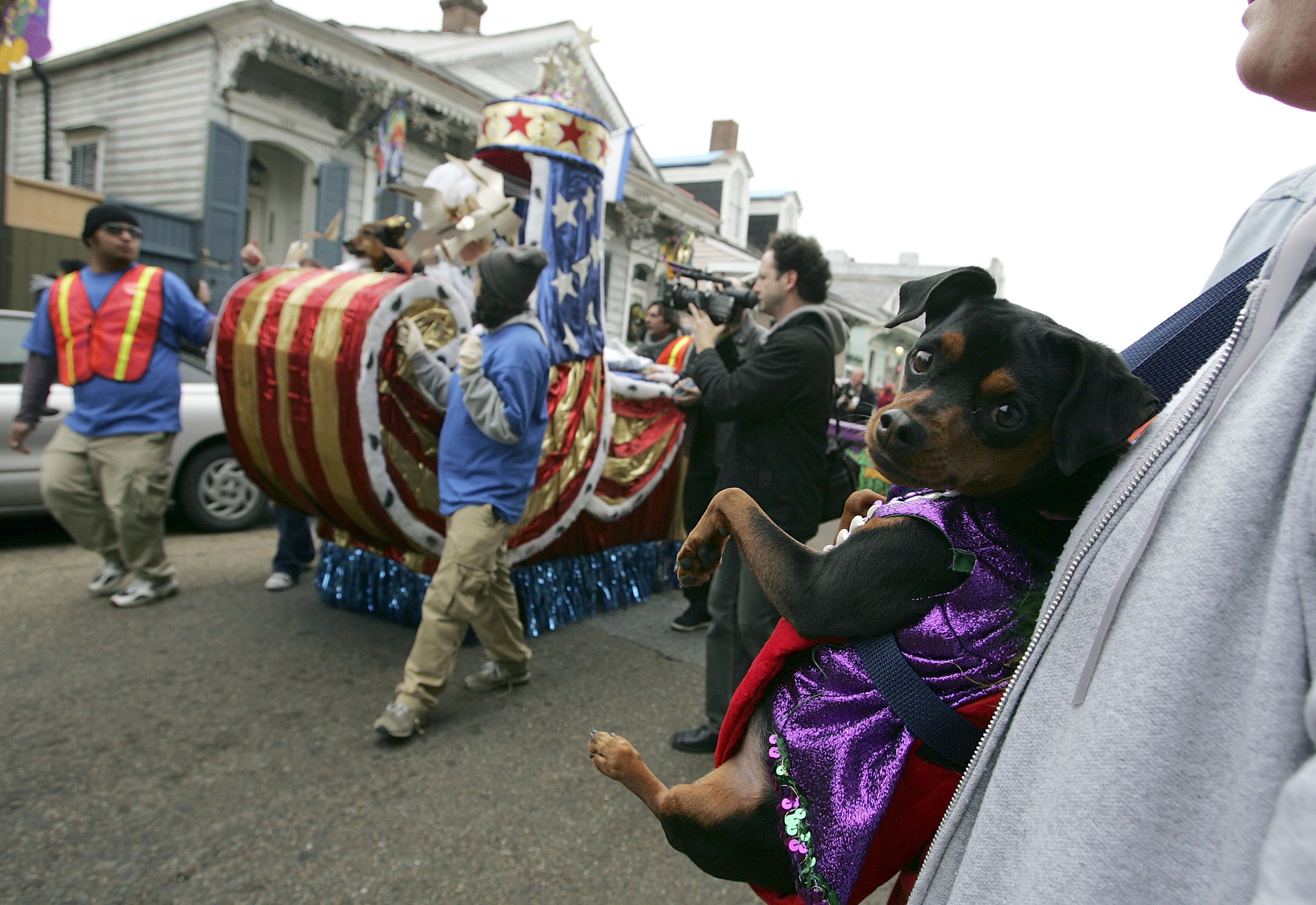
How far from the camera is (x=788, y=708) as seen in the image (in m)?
1.25

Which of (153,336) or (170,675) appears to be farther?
(153,336)

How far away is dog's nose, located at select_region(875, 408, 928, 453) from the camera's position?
1.12 metres

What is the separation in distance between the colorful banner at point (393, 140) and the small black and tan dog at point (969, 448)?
33.8ft

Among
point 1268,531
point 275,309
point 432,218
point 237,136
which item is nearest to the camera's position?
point 1268,531

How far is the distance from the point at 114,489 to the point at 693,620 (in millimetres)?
3089

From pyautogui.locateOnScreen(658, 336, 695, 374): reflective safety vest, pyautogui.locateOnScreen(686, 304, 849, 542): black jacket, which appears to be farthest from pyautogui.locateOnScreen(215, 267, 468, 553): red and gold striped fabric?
pyautogui.locateOnScreen(658, 336, 695, 374): reflective safety vest

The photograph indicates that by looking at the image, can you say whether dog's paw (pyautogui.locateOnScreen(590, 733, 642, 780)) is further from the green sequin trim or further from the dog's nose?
the dog's nose

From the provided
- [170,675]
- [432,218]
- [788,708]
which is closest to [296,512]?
[170,675]

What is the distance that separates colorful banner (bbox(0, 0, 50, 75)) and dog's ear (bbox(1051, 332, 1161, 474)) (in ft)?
19.8

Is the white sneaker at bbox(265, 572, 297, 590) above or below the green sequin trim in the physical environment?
below

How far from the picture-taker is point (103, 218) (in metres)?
4.21

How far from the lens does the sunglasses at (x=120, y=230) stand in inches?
165

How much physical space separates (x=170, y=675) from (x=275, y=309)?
1673 millimetres

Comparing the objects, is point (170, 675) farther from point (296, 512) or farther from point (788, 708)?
point (788, 708)
